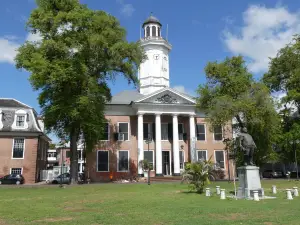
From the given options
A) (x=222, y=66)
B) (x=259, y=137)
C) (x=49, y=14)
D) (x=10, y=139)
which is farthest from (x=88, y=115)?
(x=259, y=137)

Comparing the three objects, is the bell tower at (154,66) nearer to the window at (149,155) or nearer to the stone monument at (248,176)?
the window at (149,155)

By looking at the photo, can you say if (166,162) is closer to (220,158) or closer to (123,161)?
(123,161)

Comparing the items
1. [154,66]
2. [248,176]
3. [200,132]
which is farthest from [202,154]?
[248,176]

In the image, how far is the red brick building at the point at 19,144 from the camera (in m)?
35.0

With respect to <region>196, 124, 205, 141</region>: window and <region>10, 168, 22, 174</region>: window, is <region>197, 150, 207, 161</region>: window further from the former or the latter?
<region>10, 168, 22, 174</region>: window

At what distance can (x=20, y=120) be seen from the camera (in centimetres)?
3662

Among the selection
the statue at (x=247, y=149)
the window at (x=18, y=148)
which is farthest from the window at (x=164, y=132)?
the statue at (x=247, y=149)

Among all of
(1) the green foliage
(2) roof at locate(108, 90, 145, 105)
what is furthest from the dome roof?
(1) the green foliage

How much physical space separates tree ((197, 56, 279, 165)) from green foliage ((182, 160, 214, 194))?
11803 mm

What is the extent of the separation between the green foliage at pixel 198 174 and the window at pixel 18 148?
79.2 feet

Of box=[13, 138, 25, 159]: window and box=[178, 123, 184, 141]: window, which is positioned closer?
box=[13, 138, 25, 159]: window

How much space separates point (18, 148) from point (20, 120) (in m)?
3.45

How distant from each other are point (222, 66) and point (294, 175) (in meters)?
23.0

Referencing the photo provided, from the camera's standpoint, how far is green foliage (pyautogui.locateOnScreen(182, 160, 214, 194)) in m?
17.9
